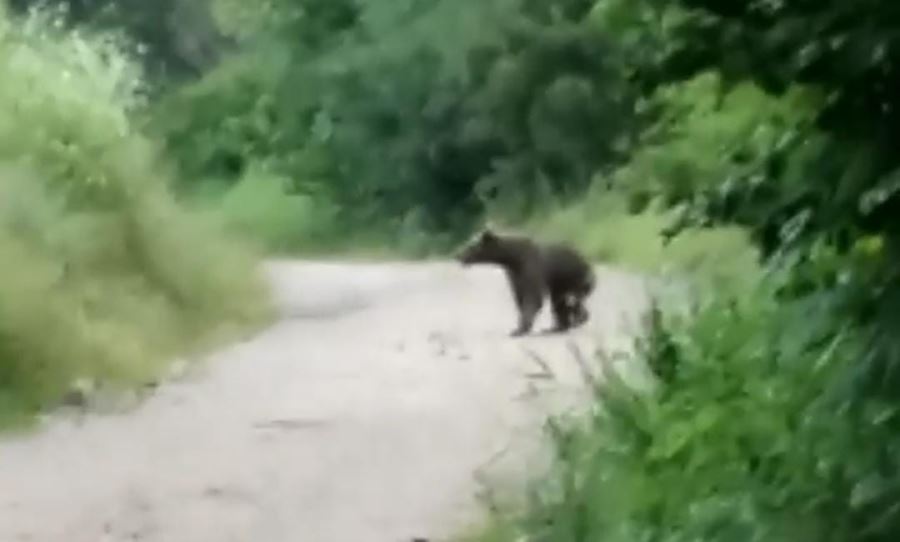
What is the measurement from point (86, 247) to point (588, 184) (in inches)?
71.1

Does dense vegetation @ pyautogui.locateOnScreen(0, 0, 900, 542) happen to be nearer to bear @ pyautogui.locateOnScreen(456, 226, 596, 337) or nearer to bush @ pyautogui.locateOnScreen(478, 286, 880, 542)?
bush @ pyautogui.locateOnScreen(478, 286, 880, 542)

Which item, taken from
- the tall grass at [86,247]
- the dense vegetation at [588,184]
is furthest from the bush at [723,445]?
the tall grass at [86,247]

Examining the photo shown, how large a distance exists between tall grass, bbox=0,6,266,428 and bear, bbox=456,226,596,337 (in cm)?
99

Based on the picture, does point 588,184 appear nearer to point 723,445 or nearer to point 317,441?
point 317,441

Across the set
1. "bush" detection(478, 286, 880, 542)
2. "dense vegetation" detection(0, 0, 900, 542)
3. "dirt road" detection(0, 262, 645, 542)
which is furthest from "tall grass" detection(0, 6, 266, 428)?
"bush" detection(478, 286, 880, 542)

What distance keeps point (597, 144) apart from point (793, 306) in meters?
4.49

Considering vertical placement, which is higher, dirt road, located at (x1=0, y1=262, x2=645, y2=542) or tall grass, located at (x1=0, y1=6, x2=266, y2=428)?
tall grass, located at (x1=0, y1=6, x2=266, y2=428)

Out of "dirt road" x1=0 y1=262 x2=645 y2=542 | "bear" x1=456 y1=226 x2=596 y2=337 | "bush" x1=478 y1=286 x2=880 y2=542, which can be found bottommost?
"bush" x1=478 y1=286 x2=880 y2=542

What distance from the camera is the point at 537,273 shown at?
6.01 metres

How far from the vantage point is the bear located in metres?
5.43

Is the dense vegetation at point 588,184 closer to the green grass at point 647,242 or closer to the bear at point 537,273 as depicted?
the green grass at point 647,242

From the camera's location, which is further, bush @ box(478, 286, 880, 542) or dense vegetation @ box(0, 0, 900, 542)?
bush @ box(478, 286, 880, 542)

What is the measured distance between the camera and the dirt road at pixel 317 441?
140 inches

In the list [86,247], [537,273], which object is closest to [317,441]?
[537,273]
